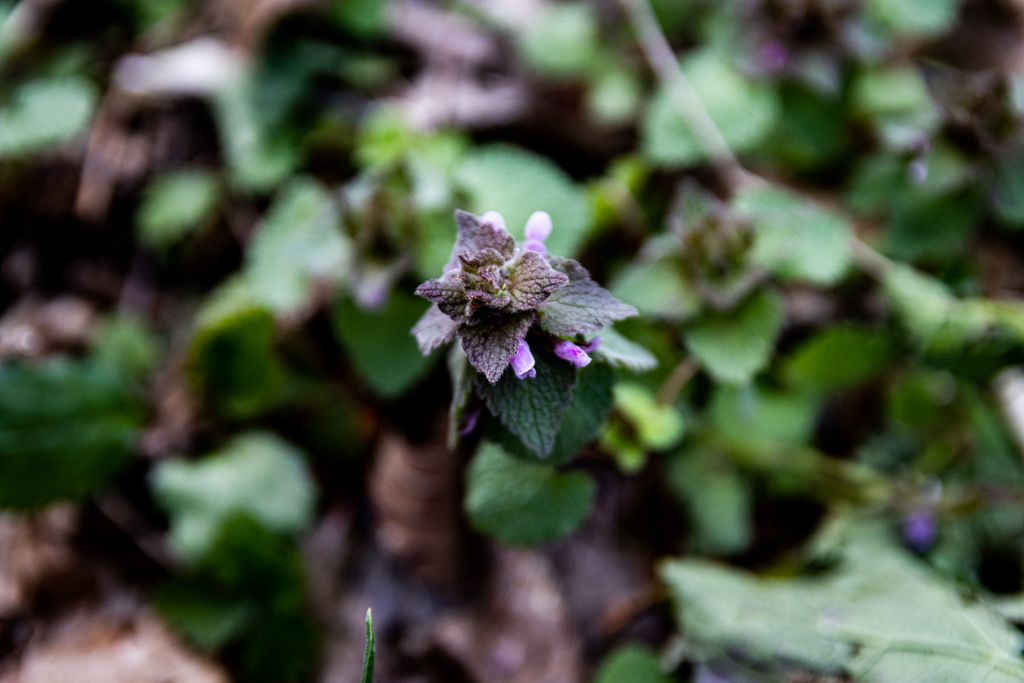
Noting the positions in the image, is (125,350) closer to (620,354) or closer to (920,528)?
(620,354)

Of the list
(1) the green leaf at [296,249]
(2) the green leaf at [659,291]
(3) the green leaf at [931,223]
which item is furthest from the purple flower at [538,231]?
(3) the green leaf at [931,223]

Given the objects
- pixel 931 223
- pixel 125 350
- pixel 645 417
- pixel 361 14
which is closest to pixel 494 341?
pixel 645 417

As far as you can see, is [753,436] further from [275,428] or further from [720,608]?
[275,428]

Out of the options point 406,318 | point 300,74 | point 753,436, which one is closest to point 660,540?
point 753,436

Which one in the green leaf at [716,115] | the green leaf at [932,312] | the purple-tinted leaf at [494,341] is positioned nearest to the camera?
the purple-tinted leaf at [494,341]

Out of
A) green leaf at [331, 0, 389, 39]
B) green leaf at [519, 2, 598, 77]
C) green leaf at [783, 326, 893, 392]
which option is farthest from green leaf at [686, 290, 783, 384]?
green leaf at [331, 0, 389, 39]

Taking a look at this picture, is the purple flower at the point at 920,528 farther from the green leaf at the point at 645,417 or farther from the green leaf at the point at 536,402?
the green leaf at the point at 536,402
